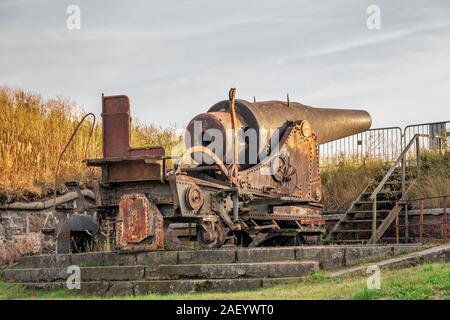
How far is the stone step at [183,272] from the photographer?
41.9 ft

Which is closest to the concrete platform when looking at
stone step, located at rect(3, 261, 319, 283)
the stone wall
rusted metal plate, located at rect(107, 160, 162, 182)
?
stone step, located at rect(3, 261, 319, 283)

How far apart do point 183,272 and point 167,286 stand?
15.6 inches

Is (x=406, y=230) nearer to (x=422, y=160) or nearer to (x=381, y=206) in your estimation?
(x=381, y=206)

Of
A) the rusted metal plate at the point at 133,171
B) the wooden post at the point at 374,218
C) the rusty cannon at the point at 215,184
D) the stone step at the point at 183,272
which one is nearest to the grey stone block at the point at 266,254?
the stone step at the point at 183,272

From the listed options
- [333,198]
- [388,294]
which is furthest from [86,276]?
[333,198]

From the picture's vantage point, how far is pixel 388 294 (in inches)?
400

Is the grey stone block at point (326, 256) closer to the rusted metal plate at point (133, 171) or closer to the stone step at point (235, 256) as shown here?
the stone step at point (235, 256)

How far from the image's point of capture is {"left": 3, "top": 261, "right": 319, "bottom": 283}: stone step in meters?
12.8

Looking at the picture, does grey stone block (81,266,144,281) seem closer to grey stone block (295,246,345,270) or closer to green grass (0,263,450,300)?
green grass (0,263,450,300)

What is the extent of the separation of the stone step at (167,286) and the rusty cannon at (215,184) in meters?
0.87

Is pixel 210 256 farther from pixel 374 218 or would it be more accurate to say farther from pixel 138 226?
pixel 374 218

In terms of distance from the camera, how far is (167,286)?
519 inches
